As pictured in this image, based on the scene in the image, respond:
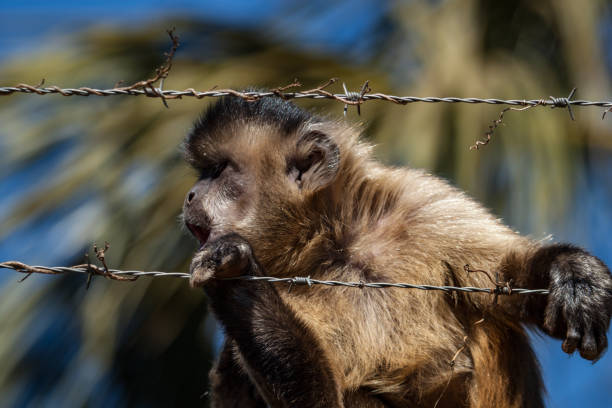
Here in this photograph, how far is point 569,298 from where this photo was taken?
3139 millimetres

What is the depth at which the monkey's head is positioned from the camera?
153 inches

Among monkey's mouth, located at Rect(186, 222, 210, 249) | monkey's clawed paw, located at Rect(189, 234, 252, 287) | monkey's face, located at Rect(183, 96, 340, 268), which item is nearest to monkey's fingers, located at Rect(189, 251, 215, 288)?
monkey's clawed paw, located at Rect(189, 234, 252, 287)

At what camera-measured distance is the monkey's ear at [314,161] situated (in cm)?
400

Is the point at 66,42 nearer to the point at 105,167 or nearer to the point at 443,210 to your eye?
the point at 105,167

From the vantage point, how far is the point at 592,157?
21.6ft

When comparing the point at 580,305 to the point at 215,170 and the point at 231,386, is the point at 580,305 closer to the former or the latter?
the point at 231,386

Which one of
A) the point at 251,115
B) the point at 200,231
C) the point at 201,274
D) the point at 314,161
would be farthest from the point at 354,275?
the point at 251,115

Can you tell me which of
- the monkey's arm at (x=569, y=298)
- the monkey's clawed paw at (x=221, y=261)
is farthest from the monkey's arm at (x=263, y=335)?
the monkey's arm at (x=569, y=298)

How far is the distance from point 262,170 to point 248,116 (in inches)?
13.0

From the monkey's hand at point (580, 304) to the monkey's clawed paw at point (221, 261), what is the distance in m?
1.12

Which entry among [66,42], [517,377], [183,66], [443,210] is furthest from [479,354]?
[66,42]

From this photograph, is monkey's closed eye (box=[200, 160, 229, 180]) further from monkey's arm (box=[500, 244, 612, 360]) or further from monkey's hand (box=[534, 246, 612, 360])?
monkey's hand (box=[534, 246, 612, 360])

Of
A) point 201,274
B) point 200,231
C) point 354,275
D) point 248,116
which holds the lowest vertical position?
point 201,274

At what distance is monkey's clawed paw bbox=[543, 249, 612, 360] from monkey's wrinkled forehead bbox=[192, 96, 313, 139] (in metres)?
1.49
